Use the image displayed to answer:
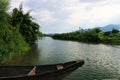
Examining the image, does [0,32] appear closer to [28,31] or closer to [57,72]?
[57,72]

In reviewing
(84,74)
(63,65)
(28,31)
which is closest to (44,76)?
(63,65)

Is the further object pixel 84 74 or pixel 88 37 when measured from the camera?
pixel 88 37

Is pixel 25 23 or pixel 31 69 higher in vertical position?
pixel 25 23

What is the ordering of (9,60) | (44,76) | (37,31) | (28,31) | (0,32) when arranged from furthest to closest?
(37,31) < (28,31) < (9,60) < (0,32) < (44,76)

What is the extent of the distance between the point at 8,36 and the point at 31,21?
30291mm

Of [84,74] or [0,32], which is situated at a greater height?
[0,32]

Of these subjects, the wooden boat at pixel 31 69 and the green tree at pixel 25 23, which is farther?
the green tree at pixel 25 23

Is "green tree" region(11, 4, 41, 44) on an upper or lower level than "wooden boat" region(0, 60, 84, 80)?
upper

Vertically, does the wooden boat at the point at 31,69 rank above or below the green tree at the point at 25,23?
below

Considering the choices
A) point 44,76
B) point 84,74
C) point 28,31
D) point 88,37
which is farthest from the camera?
point 88,37

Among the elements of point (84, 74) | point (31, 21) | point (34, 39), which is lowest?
point (84, 74)

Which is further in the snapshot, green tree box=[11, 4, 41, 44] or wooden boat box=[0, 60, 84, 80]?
green tree box=[11, 4, 41, 44]

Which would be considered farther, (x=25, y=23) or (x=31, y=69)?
(x=25, y=23)

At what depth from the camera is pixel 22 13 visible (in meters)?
64.5
